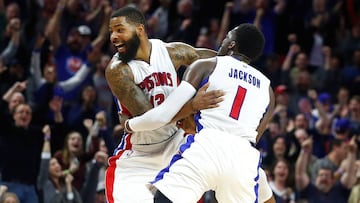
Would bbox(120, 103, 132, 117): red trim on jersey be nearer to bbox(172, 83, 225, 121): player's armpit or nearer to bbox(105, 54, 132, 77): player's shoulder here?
bbox(105, 54, 132, 77): player's shoulder

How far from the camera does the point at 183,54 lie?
27.1 ft

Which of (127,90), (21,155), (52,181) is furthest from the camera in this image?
(52,181)

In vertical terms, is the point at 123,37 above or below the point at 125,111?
above

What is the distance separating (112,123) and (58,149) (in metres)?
1.40

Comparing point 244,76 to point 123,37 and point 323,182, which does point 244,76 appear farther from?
point 323,182

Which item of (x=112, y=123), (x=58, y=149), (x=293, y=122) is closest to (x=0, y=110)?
(x=58, y=149)

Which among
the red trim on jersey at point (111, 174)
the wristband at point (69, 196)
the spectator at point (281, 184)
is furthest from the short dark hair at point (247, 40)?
the spectator at point (281, 184)

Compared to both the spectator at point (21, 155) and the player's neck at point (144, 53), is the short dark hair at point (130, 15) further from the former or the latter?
the spectator at point (21, 155)

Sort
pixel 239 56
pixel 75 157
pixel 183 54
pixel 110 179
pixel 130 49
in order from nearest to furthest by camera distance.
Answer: pixel 239 56 < pixel 130 49 < pixel 110 179 < pixel 183 54 < pixel 75 157

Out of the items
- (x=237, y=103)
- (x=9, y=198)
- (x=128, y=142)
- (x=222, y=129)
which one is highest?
(x=237, y=103)

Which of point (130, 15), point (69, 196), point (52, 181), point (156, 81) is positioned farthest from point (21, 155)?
point (130, 15)

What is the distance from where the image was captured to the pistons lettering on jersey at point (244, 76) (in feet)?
24.0

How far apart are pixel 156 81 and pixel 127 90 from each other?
1.02ft

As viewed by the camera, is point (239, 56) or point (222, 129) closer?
point (222, 129)
